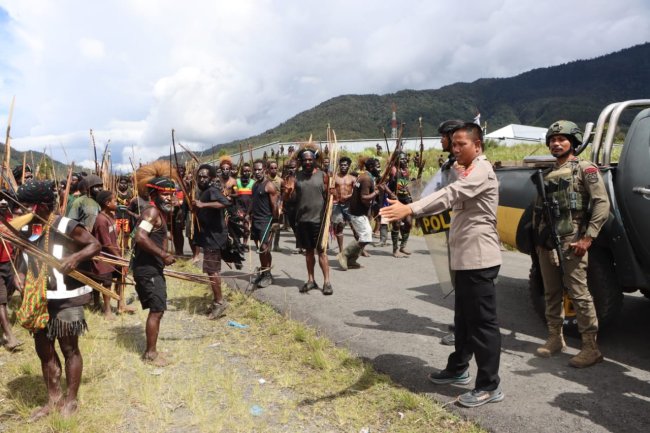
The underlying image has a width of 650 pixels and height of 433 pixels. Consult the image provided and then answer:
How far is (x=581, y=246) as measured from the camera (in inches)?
144

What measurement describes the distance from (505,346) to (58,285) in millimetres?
3654

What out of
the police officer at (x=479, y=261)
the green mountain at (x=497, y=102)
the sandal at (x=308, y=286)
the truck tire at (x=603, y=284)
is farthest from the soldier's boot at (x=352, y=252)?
the green mountain at (x=497, y=102)

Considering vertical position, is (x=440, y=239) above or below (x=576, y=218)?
below

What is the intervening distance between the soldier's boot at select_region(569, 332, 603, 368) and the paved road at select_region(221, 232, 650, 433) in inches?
2.2

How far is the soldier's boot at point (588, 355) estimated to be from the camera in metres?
3.74

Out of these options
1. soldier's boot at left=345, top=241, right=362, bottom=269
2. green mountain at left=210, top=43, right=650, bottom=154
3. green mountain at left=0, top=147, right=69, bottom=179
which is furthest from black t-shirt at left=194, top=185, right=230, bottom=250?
green mountain at left=210, top=43, right=650, bottom=154

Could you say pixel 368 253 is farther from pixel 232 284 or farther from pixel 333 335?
pixel 333 335

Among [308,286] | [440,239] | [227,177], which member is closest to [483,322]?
[440,239]

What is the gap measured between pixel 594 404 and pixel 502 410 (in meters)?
0.64

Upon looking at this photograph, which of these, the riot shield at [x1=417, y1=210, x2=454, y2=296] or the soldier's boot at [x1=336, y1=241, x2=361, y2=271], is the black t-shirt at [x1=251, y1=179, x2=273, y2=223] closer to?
the soldier's boot at [x1=336, y1=241, x2=361, y2=271]

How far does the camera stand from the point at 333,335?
15.4ft

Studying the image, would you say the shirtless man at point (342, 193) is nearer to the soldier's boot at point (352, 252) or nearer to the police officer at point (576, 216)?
the soldier's boot at point (352, 252)

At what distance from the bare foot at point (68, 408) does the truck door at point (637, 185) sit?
4.41m

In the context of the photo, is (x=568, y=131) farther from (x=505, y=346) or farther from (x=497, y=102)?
→ (x=497, y=102)
